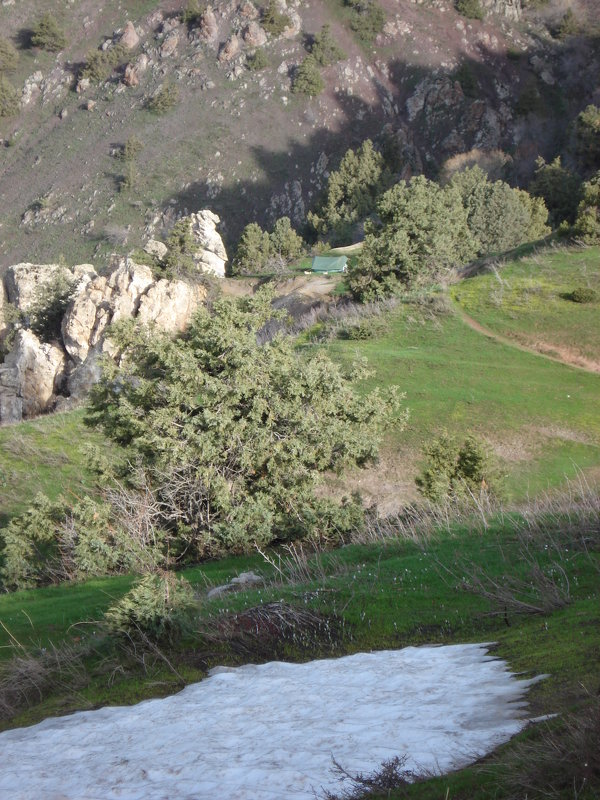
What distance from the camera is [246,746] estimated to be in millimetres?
5215

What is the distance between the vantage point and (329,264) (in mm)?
52781

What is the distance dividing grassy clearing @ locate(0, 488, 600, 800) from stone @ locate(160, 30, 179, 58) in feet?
309

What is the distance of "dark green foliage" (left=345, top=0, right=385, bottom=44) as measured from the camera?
96875 millimetres

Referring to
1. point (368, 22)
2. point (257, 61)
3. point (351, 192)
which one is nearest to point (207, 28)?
point (257, 61)

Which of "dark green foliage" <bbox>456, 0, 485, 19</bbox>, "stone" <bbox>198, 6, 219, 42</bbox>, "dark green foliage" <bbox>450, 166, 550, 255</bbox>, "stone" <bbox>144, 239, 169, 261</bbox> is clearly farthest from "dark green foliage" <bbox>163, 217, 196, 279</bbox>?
"dark green foliage" <bbox>456, 0, 485, 19</bbox>

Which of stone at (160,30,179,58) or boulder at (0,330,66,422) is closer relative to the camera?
boulder at (0,330,66,422)

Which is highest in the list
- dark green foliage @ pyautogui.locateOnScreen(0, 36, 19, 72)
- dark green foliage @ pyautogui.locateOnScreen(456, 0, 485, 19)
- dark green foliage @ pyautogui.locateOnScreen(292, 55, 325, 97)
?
dark green foliage @ pyautogui.locateOnScreen(0, 36, 19, 72)

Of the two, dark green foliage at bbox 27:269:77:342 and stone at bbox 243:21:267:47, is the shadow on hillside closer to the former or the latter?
stone at bbox 243:21:267:47

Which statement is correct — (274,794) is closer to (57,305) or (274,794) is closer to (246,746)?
(246,746)

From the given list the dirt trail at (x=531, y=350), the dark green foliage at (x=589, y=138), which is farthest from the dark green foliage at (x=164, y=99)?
the dirt trail at (x=531, y=350)

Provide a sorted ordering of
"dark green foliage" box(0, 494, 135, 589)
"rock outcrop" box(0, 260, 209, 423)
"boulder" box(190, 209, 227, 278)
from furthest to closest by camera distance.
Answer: "boulder" box(190, 209, 227, 278), "rock outcrop" box(0, 260, 209, 423), "dark green foliage" box(0, 494, 135, 589)

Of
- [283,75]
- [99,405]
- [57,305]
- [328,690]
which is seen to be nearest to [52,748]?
[328,690]

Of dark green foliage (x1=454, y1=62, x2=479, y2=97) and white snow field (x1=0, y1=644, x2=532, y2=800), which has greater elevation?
dark green foliage (x1=454, y1=62, x2=479, y2=97)

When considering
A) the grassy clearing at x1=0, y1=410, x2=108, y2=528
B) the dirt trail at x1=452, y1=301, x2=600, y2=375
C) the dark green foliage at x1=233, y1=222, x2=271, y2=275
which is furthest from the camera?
the dark green foliage at x1=233, y1=222, x2=271, y2=275
